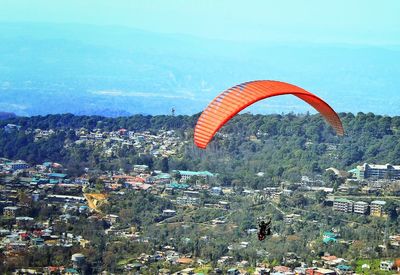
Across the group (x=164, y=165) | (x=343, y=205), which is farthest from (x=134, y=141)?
(x=343, y=205)

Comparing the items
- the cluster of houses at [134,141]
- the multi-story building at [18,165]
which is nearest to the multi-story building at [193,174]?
the cluster of houses at [134,141]

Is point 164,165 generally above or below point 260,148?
below

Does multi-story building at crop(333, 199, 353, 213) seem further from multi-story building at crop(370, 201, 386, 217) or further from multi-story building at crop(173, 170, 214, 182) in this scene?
multi-story building at crop(173, 170, 214, 182)

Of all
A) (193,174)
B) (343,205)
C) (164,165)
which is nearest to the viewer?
(343,205)

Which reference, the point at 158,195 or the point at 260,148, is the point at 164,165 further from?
the point at 158,195

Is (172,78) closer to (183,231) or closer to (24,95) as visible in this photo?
(24,95)

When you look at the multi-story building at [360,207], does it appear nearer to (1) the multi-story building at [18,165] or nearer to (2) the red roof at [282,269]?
(2) the red roof at [282,269]

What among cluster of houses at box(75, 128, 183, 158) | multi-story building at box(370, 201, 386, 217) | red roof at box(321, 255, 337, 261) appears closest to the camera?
red roof at box(321, 255, 337, 261)

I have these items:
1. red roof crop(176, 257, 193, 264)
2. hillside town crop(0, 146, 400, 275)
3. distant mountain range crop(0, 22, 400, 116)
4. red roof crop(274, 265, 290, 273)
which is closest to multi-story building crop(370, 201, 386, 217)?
hillside town crop(0, 146, 400, 275)
